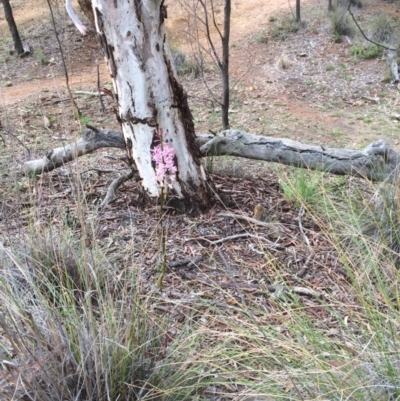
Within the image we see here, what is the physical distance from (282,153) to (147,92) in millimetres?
1275

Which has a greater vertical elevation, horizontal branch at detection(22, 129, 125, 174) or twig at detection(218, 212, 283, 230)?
horizontal branch at detection(22, 129, 125, 174)

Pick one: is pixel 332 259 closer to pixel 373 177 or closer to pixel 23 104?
pixel 373 177

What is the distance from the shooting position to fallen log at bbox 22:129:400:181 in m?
3.48

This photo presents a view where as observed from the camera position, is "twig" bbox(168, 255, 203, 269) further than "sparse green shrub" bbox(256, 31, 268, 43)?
No

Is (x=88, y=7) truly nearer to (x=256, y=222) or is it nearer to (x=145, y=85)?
(x=145, y=85)

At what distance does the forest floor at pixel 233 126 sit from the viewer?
2.46 metres

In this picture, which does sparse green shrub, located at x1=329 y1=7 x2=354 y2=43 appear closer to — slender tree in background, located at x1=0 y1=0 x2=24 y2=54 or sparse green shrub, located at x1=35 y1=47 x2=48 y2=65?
sparse green shrub, located at x1=35 y1=47 x2=48 y2=65

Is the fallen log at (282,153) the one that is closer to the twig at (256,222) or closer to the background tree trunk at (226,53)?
the twig at (256,222)

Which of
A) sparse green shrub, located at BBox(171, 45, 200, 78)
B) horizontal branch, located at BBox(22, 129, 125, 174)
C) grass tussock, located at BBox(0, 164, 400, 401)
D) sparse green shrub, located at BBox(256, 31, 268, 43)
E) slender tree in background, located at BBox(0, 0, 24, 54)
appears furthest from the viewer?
sparse green shrub, located at BBox(256, 31, 268, 43)

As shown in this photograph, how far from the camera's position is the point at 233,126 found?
7.09 meters

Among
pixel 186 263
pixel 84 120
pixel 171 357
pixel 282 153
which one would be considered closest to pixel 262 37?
pixel 84 120

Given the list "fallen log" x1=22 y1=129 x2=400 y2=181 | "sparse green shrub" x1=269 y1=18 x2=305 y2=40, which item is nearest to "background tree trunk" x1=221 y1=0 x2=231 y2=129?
"fallen log" x1=22 y1=129 x2=400 y2=181

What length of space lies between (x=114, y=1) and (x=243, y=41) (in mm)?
9419

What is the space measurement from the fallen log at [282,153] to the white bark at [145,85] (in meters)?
0.68
